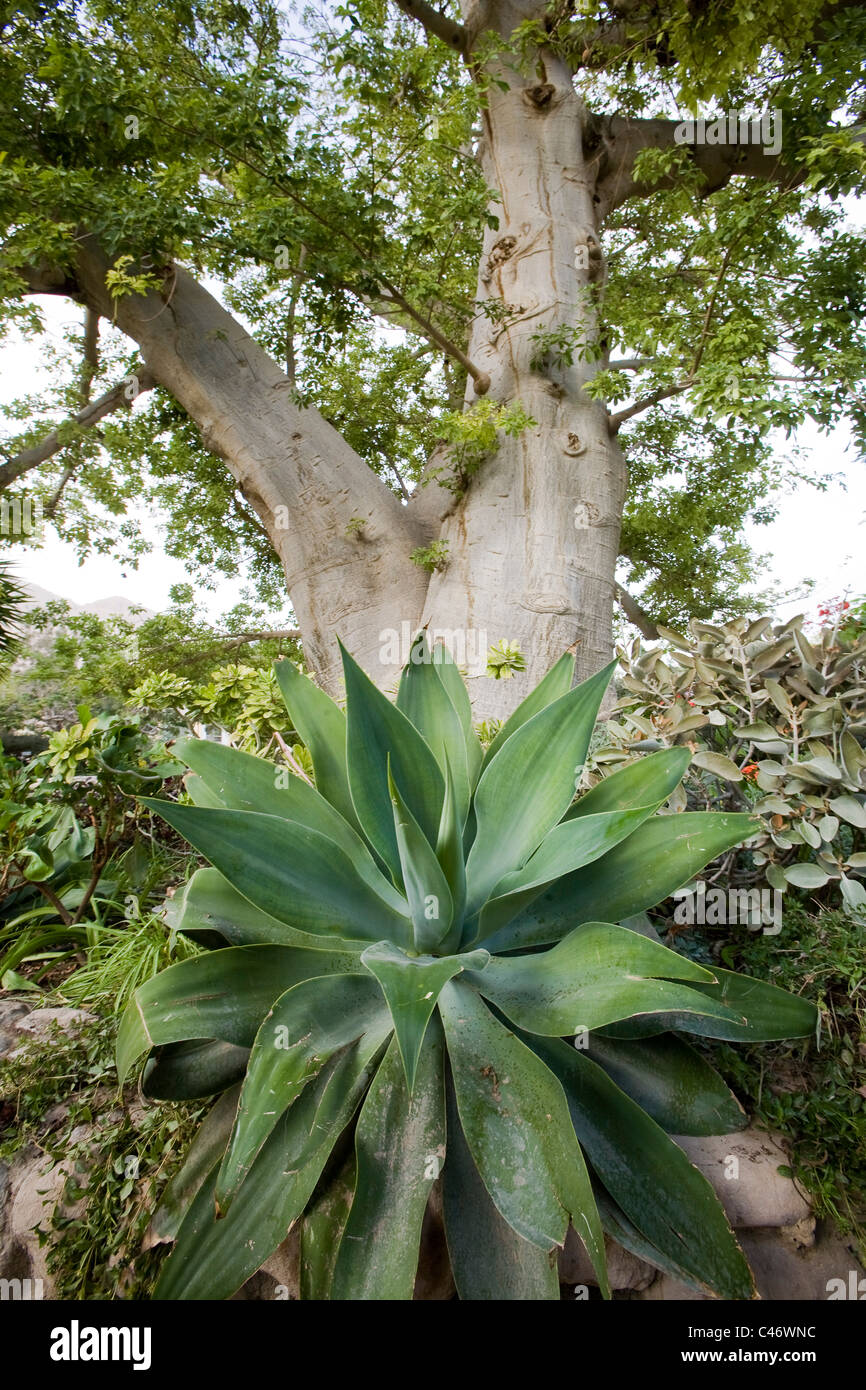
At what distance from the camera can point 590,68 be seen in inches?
197

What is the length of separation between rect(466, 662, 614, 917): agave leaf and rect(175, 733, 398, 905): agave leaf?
0.66 feet

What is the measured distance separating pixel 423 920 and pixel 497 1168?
1.29 feet

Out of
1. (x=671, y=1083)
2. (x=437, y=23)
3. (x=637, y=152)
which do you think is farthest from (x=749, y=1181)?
(x=437, y=23)

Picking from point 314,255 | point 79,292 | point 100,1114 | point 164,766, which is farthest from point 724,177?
point 100,1114

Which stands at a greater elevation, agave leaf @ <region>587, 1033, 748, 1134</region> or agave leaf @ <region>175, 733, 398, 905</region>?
agave leaf @ <region>175, 733, 398, 905</region>

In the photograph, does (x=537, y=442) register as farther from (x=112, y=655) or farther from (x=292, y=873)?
(x=112, y=655)

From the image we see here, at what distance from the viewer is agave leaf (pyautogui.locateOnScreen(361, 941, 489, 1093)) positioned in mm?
879

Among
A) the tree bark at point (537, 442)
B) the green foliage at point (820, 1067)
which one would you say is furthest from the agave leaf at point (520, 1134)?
the tree bark at point (537, 442)

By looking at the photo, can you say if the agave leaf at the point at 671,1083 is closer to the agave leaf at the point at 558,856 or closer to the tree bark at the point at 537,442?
the agave leaf at the point at 558,856

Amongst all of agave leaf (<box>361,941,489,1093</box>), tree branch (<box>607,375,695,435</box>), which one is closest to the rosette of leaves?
agave leaf (<box>361,941,489,1093</box>)

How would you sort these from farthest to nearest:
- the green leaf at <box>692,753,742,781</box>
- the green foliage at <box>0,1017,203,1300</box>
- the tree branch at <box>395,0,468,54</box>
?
the tree branch at <box>395,0,468,54</box>, the green leaf at <box>692,753,742,781</box>, the green foliage at <box>0,1017,203,1300</box>

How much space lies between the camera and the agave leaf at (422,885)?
1.15 m

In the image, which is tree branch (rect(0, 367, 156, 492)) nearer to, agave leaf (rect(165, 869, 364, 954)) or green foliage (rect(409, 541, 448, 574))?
green foliage (rect(409, 541, 448, 574))

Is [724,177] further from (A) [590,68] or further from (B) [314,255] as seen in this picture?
(B) [314,255]
